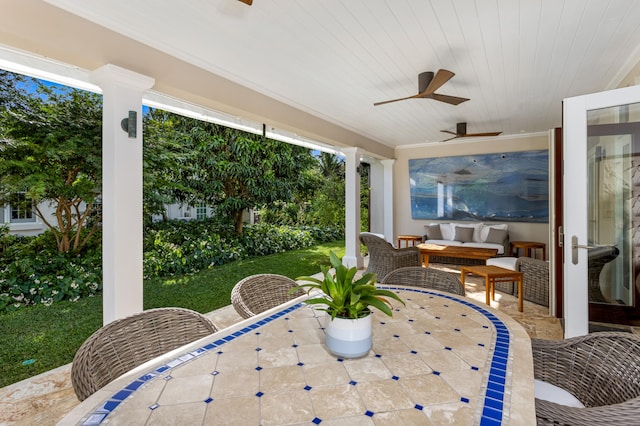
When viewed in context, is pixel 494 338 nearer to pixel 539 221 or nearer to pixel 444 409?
pixel 444 409

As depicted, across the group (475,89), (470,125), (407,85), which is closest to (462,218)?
(470,125)

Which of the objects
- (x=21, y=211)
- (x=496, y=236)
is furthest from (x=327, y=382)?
(x=496, y=236)

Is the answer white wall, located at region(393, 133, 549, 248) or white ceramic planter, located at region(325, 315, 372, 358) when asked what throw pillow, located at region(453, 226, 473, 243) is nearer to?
white wall, located at region(393, 133, 549, 248)

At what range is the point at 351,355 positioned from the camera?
1.14 metres

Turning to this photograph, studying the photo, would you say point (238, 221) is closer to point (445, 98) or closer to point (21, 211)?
point (21, 211)

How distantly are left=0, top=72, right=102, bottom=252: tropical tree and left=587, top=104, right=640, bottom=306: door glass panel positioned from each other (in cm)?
519

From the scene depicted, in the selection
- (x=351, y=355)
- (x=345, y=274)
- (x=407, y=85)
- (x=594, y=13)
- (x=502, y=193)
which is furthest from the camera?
(x=502, y=193)

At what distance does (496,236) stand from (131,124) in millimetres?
6224

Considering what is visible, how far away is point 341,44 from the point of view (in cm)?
279

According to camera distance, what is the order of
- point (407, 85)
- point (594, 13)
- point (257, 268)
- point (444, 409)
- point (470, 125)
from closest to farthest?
1. point (444, 409)
2. point (594, 13)
3. point (407, 85)
4. point (470, 125)
5. point (257, 268)

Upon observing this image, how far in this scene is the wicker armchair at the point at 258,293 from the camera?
185cm

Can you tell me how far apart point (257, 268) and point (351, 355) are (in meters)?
5.36

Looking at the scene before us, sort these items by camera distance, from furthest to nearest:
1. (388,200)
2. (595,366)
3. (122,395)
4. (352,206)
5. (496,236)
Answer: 1. (388,200)
2. (496,236)
3. (352,206)
4. (595,366)
5. (122,395)

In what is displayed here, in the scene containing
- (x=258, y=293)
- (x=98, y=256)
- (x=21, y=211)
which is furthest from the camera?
(x=21, y=211)
